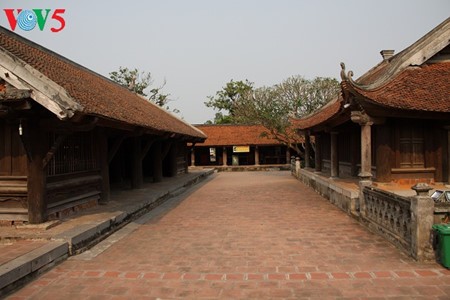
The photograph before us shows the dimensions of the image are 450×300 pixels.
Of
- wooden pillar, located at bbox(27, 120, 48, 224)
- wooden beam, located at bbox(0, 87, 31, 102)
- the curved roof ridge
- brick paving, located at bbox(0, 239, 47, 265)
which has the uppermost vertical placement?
the curved roof ridge

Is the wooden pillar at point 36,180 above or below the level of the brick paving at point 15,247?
above

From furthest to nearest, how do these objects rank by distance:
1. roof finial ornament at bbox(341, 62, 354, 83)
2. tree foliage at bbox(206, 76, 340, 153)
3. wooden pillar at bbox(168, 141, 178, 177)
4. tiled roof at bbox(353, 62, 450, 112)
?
tree foliage at bbox(206, 76, 340, 153) < wooden pillar at bbox(168, 141, 178, 177) < tiled roof at bbox(353, 62, 450, 112) < roof finial ornament at bbox(341, 62, 354, 83)

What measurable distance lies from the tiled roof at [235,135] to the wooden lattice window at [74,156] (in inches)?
818

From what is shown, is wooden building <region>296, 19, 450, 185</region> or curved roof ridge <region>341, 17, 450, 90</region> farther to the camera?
curved roof ridge <region>341, 17, 450, 90</region>

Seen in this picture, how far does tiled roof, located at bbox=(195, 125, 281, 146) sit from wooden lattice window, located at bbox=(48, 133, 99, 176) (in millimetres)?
20787

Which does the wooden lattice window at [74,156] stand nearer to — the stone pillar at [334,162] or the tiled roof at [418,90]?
the tiled roof at [418,90]

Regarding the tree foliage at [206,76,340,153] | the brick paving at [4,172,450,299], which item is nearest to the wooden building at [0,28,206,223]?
the brick paving at [4,172,450,299]

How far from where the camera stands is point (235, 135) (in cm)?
3091

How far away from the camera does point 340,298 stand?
4.06 m

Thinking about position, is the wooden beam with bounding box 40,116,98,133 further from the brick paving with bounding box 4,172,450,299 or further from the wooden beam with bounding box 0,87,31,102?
the brick paving with bounding box 4,172,450,299

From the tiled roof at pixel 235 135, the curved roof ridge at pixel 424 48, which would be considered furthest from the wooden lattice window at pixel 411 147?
the tiled roof at pixel 235 135

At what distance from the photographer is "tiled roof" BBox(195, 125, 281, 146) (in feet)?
96.7

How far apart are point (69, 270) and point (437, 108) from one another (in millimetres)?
8490

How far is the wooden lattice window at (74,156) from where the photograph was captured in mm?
7456
